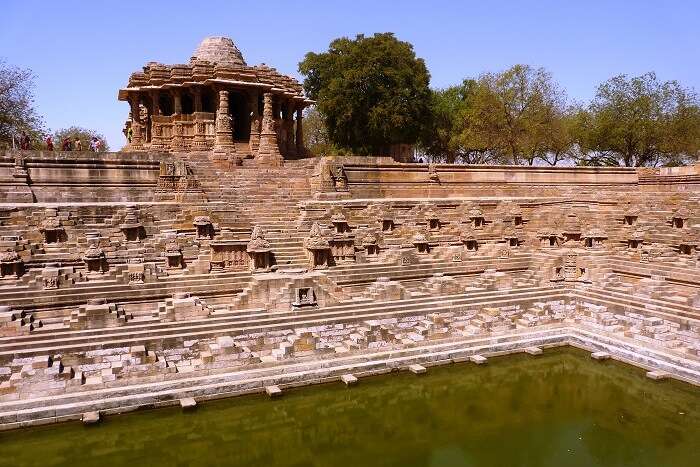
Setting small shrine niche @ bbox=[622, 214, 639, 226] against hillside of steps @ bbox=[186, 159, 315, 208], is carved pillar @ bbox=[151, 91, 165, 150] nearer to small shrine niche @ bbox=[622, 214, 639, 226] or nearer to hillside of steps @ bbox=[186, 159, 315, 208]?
hillside of steps @ bbox=[186, 159, 315, 208]

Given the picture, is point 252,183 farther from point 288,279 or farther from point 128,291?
point 128,291

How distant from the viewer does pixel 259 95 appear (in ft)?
82.2

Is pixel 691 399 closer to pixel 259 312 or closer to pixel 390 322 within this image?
pixel 390 322

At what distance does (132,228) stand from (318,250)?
16.8 ft

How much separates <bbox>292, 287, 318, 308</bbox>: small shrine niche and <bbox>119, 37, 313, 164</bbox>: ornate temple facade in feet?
35.3

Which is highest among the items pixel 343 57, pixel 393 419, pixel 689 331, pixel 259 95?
pixel 343 57

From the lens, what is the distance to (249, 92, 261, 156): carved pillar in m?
24.1

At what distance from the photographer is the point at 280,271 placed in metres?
14.4

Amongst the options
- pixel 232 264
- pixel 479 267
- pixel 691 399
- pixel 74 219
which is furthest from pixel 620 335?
pixel 74 219

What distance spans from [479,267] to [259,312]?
784 cm

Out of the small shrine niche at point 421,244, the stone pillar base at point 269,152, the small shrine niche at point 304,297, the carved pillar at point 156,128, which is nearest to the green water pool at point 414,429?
the small shrine niche at point 304,297

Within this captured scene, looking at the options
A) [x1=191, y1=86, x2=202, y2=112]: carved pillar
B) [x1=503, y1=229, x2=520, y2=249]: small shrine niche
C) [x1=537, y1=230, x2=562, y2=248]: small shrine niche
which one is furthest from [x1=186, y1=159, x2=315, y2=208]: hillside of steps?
[x1=537, y1=230, x2=562, y2=248]: small shrine niche

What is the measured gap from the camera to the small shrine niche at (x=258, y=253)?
14391 mm

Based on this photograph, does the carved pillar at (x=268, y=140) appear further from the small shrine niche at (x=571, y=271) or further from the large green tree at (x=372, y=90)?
the small shrine niche at (x=571, y=271)
